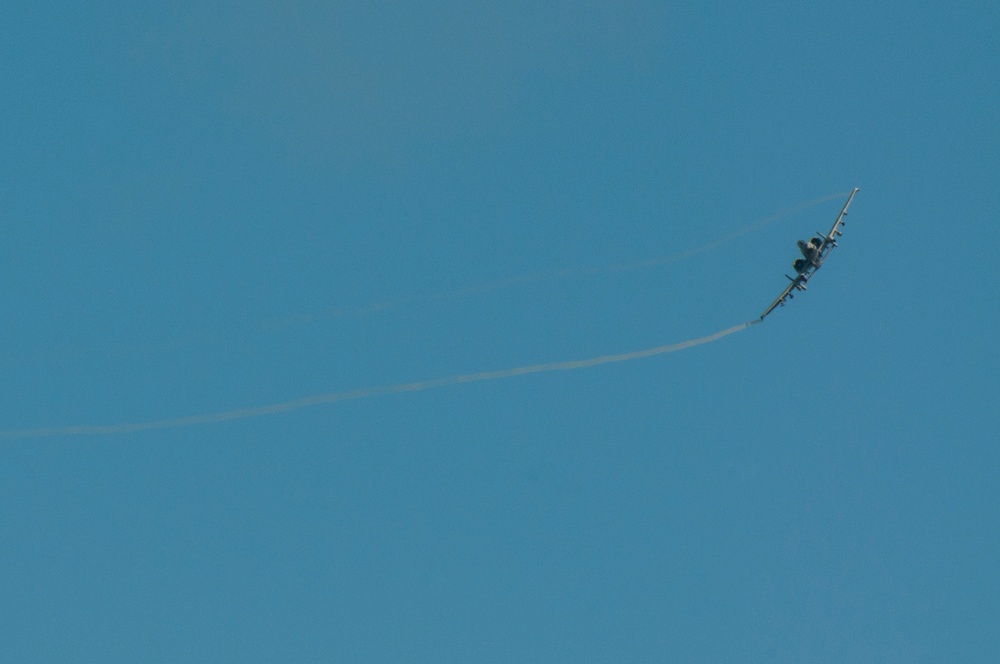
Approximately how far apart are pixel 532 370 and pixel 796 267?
2342 centimetres

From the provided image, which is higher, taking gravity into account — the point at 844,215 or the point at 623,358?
the point at 844,215

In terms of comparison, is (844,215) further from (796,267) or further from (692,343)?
(692,343)

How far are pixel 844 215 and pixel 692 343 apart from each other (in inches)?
683

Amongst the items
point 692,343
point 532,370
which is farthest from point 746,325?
point 532,370

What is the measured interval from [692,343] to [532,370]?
13271mm

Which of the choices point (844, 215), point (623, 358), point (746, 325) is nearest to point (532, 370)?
point (623, 358)

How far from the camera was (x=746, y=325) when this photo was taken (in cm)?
13575

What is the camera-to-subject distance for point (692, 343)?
134750 mm

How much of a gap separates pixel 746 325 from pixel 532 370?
712 inches

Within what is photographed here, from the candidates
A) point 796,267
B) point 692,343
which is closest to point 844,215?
point 796,267

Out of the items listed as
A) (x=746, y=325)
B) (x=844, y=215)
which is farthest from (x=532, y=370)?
(x=844, y=215)

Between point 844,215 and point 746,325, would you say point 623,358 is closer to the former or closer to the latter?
point 746,325

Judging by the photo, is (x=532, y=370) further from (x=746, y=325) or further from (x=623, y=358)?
(x=746, y=325)

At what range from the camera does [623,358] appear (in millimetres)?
133875
